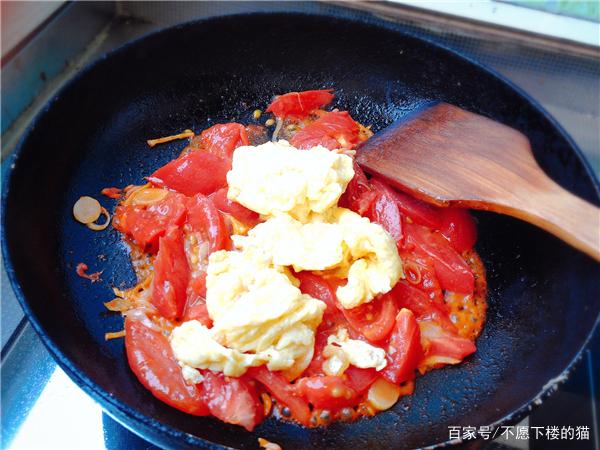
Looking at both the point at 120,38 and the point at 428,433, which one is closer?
the point at 428,433

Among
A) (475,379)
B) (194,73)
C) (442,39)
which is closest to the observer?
(475,379)

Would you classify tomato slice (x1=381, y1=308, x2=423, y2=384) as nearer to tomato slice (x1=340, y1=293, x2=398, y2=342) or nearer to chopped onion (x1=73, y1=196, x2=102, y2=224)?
tomato slice (x1=340, y1=293, x2=398, y2=342)

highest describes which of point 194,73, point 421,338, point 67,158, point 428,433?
point 194,73

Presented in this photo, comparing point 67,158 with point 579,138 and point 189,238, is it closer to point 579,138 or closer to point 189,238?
point 189,238

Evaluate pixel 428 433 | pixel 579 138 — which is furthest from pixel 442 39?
pixel 428 433

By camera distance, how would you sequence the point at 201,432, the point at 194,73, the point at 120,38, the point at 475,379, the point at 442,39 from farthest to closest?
the point at 120,38 → the point at 442,39 → the point at 194,73 → the point at 475,379 → the point at 201,432

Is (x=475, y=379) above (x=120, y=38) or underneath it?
underneath
